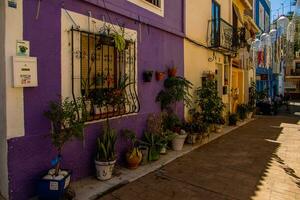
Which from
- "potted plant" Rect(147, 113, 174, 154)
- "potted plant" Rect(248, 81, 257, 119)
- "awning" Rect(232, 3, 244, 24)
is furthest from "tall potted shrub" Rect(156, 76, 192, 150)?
"potted plant" Rect(248, 81, 257, 119)

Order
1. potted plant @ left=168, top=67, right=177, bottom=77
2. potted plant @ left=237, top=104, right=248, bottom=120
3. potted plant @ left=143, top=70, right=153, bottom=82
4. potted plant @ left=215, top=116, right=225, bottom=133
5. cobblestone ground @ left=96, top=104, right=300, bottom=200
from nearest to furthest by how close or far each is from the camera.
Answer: cobblestone ground @ left=96, top=104, right=300, bottom=200
potted plant @ left=143, top=70, right=153, bottom=82
potted plant @ left=168, top=67, right=177, bottom=77
potted plant @ left=215, top=116, right=225, bottom=133
potted plant @ left=237, top=104, right=248, bottom=120

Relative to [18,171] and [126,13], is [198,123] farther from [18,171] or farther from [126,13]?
[18,171]

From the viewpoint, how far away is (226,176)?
20.6 ft

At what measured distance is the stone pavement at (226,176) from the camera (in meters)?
5.27

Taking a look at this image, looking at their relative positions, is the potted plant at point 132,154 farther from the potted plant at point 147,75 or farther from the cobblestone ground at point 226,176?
the potted plant at point 147,75

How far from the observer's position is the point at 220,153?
8219 mm

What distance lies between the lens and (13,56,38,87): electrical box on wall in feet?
14.0

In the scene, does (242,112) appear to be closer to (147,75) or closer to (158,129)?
(158,129)

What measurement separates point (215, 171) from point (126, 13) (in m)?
3.65

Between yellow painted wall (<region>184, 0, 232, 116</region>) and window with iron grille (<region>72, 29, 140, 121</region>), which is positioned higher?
yellow painted wall (<region>184, 0, 232, 116</region>)

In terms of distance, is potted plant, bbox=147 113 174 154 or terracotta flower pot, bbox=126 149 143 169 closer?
terracotta flower pot, bbox=126 149 143 169

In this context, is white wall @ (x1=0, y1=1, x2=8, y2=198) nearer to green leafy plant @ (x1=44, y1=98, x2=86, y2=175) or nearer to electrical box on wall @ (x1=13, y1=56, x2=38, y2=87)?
electrical box on wall @ (x1=13, y1=56, x2=38, y2=87)

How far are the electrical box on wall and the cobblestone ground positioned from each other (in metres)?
2.02

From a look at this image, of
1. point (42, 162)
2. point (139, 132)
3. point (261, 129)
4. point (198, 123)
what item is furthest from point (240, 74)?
point (42, 162)
